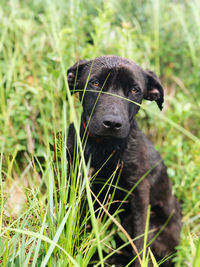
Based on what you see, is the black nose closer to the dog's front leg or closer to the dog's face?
the dog's face

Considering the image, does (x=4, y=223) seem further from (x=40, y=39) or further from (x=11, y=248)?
(x=40, y=39)

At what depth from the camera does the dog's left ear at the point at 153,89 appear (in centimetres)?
295

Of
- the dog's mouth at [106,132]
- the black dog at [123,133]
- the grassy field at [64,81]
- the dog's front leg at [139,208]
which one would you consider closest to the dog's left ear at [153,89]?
the black dog at [123,133]

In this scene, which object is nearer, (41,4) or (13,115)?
(13,115)

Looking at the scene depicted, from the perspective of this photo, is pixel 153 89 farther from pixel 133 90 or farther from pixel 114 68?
pixel 114 68

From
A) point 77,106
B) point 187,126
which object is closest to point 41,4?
point 77,106

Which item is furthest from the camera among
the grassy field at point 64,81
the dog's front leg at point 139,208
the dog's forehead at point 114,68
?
the grassy field at point 64,81

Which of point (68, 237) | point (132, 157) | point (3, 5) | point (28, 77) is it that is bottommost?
point (68, 237)

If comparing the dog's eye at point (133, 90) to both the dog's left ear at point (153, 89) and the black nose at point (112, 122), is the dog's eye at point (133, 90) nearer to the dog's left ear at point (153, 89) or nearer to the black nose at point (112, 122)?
the dog's left ear at point (153, 89)

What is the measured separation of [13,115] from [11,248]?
1.82m

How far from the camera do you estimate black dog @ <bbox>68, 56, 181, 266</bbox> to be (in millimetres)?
2469

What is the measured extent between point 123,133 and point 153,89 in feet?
2.38

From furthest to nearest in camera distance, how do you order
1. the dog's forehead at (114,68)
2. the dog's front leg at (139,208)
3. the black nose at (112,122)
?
the dog's front leg at (139,208) < the dog's forehead at (114,68) < the black nose at (112,122)

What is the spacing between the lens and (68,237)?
181 centimetres
